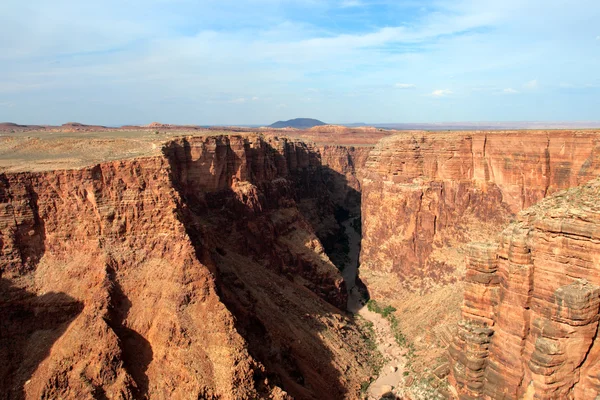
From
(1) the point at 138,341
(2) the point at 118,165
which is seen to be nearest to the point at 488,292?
(1) the point at 138,341

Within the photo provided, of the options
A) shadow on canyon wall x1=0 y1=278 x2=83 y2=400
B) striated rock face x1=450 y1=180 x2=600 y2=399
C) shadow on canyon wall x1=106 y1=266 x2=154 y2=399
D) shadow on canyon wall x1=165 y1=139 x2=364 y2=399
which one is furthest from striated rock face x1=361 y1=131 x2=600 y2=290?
shadow on canyon wall x1=0 y1=278 x2=83 y2=400

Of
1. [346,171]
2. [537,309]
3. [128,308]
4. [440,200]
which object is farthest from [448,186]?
[346,171]

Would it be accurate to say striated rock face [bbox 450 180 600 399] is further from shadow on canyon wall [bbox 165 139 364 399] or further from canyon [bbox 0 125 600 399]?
shadow on canyon wall [bbox 165 139 364 399]

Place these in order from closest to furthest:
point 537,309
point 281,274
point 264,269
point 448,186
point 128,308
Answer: point 537,309, point 128,308, point 264,269, point 281,274, point 448,186

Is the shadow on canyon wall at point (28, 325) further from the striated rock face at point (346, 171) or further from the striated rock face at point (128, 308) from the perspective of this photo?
the striated rock face at point (346, 171)

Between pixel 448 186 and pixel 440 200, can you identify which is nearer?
pixel 448 186

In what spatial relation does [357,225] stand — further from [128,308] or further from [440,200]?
[128,308]
